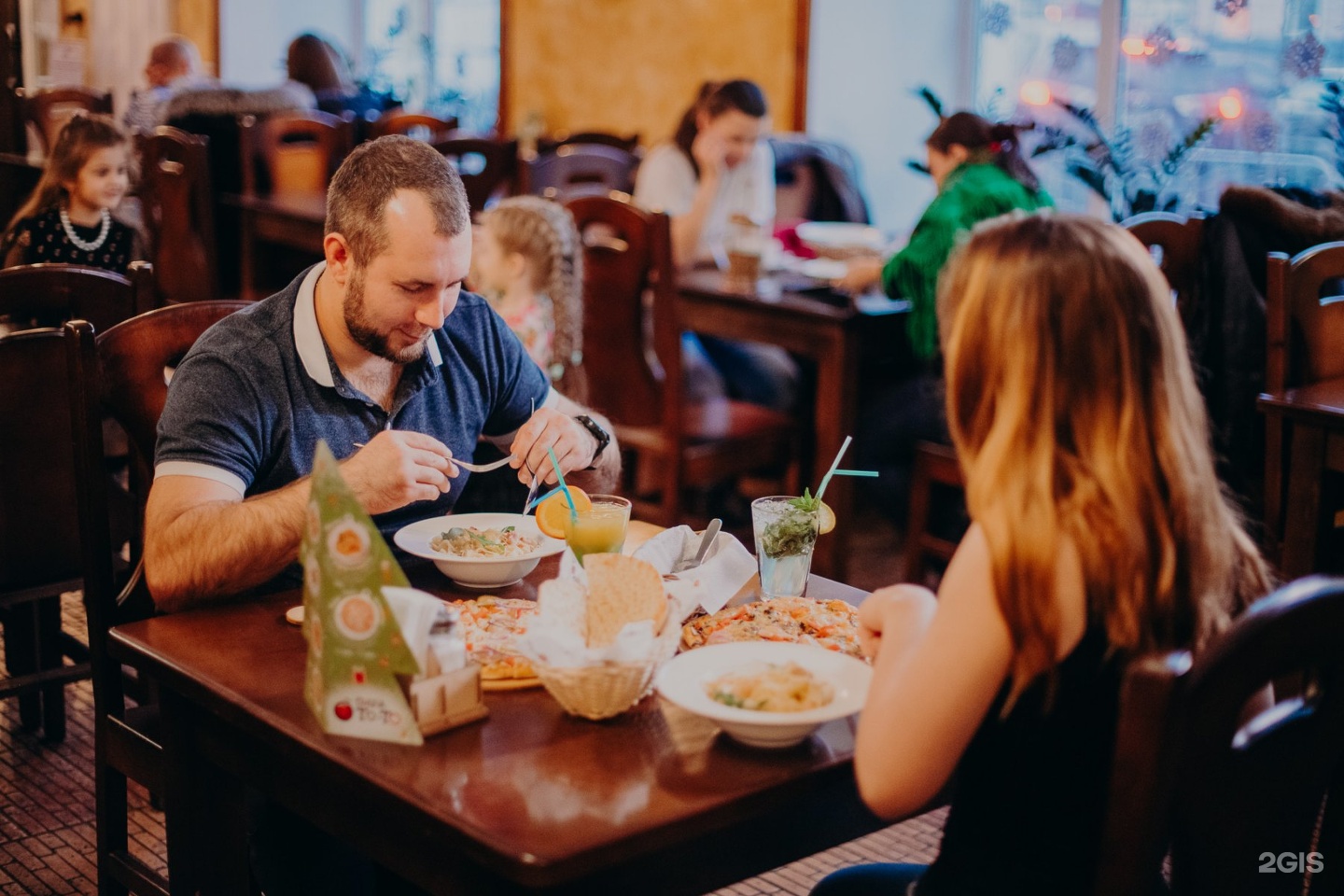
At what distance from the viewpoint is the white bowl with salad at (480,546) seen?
1.65 m

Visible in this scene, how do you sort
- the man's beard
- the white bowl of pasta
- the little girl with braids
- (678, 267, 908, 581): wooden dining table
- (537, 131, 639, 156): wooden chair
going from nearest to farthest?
the white bowl of pasta → the man's beard → (678, 267, 908, 581): wooden dining table → the little girl with braids → (537, 131, 639, 156): wooden chair

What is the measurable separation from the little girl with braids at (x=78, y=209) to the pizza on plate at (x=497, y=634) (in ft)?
8.92

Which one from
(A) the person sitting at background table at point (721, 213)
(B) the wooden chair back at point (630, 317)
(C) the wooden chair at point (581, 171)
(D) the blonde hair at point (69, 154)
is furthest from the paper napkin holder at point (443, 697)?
(C) the wooden chair at point (581, 171)

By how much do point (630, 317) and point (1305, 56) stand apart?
2.39 m

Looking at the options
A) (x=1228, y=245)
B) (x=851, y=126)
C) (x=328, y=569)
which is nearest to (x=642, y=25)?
(x=851, y=126)

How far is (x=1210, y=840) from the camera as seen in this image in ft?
3.45

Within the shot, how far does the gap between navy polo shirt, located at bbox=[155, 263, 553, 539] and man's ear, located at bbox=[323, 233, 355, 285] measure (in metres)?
0.06

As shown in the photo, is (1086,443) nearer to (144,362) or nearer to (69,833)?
(144,362)

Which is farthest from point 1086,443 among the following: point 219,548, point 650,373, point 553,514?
point 650,373

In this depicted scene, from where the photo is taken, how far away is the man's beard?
1806 millimetres

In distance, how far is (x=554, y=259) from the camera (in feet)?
10.1

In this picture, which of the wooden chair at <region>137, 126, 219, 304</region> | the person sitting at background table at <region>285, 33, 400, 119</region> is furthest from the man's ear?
the person sitting at background table at <region>285, 33, 400, 119</region>

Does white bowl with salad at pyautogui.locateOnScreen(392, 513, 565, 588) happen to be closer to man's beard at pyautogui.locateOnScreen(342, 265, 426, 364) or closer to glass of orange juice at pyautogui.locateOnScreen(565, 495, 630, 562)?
glass of orange juice at pyautogui.locateOnScreen(565, 495, 630, 562)

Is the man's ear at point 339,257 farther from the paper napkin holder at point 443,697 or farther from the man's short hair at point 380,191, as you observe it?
the paper napkin holder at point 443,697
